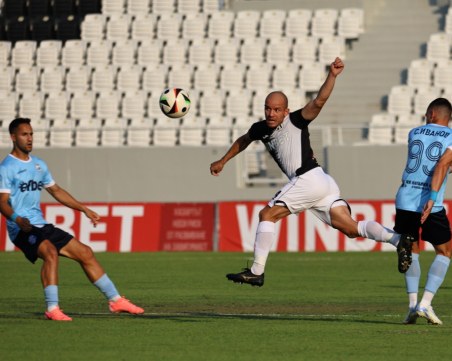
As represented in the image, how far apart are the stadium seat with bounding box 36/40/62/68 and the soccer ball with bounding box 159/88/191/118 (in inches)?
817

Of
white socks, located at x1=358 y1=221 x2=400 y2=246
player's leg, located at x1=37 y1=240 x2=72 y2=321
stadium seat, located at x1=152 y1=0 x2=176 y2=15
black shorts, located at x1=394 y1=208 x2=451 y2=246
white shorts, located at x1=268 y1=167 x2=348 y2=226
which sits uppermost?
stadium seat, located at x1=152 y1=0 x2=176 y2=15

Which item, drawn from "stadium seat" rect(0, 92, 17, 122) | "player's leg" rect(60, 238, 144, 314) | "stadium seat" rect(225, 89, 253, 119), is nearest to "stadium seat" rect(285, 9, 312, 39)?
"stadium seat" rect(225, 89, 253, 119)

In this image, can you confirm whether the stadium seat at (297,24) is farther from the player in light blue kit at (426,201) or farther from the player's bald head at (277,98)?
the player in light blue kit at (426,201)

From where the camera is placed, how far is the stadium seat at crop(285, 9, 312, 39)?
3341 cm

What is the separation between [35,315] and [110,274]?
778cm

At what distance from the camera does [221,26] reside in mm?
34062

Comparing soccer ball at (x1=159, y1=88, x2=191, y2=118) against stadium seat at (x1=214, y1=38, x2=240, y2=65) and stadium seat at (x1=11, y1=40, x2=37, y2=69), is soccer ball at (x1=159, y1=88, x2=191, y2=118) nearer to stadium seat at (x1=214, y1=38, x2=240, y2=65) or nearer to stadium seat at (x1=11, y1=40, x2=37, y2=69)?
stadium seat at (x1=214, y1=38, x2=240, y2=65)

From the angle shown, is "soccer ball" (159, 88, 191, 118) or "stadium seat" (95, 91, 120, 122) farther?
"stadium seat" (95, 91, 120, 122)

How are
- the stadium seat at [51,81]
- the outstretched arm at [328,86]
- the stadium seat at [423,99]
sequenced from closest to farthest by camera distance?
1. the outstretched arm at [328,86]
2. the stadium seat at [423,99]
3. the stadium seat at [51,81]

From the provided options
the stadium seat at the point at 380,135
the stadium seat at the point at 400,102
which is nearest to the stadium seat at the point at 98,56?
the stadium seat at the point at 400,102

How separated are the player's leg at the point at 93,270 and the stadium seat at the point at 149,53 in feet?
73.7

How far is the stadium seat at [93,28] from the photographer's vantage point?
35656 mm

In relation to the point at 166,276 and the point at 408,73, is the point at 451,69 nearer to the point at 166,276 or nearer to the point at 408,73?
the point at 408,73

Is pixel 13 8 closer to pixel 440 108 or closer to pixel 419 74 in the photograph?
pixel 419 74
